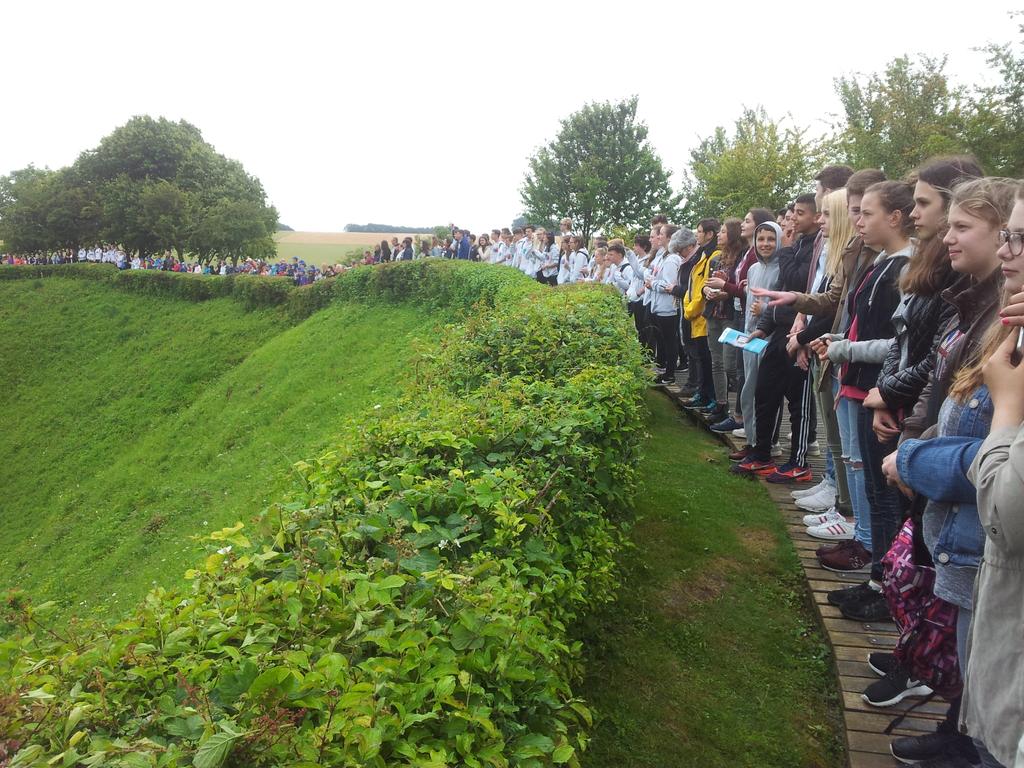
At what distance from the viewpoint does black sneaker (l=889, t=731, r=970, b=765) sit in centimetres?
292

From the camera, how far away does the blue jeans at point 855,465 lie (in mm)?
4371

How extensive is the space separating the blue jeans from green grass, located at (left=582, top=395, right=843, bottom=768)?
51 centimetres

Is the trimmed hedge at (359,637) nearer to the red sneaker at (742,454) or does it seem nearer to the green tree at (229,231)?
the red sneaker at (742,454)

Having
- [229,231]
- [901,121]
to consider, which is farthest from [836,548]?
[229,231]

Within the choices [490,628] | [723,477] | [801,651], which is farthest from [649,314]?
[490,628]

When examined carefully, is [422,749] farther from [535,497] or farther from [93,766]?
[535,497]

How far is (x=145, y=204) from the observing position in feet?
156

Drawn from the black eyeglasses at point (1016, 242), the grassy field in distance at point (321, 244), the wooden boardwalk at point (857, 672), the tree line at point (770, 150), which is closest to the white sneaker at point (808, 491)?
the wooden boardwalk at point (857, 672)

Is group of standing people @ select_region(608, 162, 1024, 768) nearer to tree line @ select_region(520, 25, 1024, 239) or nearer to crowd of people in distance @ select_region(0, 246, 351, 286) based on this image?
tree line @ select_region(520, 25, 1024, 239)

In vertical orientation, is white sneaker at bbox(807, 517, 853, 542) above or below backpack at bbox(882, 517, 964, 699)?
below

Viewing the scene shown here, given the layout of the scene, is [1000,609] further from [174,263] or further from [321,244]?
[321,244]

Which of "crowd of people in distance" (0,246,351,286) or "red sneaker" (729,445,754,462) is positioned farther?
"crowd of people in distance" (0,246,351,286)

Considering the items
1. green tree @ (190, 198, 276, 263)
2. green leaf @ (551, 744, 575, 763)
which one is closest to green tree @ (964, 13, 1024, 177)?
green leaf @ (551, 744, 575, 763)

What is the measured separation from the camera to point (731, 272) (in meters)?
7.97
